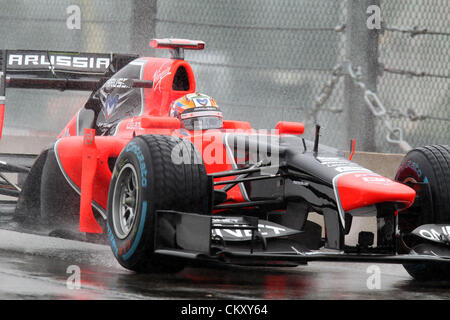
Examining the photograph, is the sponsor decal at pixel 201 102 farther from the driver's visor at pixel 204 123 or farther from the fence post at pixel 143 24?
the fence post at pixel 143 24

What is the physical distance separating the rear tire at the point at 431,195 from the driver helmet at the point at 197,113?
1.51 m

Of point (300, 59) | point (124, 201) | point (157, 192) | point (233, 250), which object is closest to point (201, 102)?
point (124, 201)

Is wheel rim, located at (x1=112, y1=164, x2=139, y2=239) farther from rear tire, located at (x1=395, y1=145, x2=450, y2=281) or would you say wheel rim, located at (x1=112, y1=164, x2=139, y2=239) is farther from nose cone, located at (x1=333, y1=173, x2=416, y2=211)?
rear tire, located at (x1=395, y1=145, x2=450, y2=281)

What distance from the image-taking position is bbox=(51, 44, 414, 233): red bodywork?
7086 millimetres

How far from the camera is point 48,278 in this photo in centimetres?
595

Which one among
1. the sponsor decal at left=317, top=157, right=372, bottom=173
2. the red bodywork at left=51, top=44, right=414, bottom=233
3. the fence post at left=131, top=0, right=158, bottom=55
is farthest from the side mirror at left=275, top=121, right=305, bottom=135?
the fence post at left=131, top=0, right=158, bottom=55

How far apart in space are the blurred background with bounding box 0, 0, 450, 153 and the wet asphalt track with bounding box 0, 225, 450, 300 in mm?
1453

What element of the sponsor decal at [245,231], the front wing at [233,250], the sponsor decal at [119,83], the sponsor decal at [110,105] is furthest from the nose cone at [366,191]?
the sponsor decal at [110,105]

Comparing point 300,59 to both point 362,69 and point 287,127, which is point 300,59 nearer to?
point 362,69

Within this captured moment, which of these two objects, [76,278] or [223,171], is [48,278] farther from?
[223,171]

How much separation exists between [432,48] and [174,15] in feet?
8.59

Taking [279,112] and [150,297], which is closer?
[150,297]

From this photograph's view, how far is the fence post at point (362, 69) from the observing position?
27.9 feet
